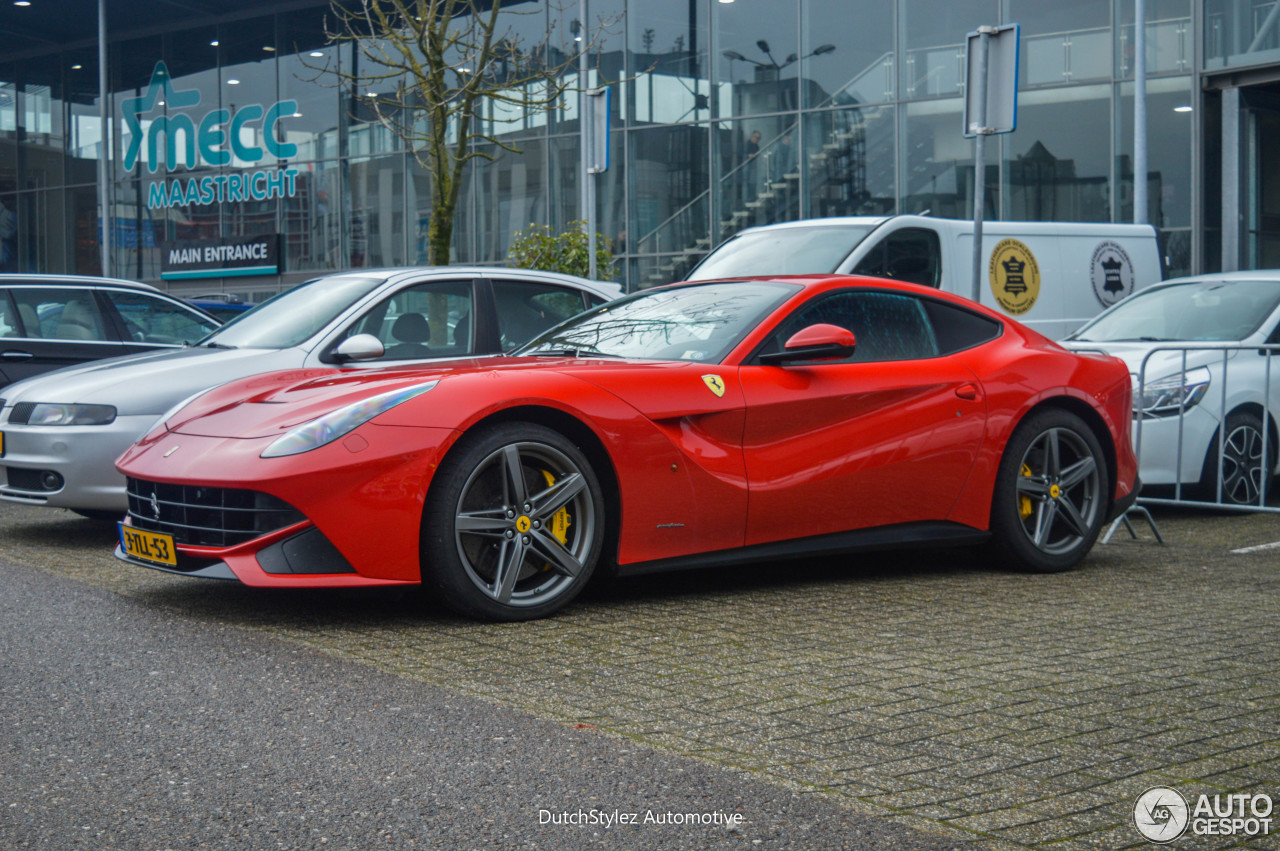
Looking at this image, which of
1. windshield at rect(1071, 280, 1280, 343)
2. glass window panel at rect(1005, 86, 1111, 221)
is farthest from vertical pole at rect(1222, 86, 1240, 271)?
windshield at rect(1071, 280, 1280, 343)

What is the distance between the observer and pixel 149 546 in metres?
5.15

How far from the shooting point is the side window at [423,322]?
24.6 ft

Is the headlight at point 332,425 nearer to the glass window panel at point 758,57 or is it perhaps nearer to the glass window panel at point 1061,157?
the glass window panel at point 1061,157

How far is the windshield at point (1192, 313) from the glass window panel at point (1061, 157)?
9.88 meters

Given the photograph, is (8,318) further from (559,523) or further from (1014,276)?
(1014,276)

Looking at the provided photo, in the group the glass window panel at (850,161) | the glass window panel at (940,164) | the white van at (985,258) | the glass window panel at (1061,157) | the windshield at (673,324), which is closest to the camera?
the windshield at (673,324)

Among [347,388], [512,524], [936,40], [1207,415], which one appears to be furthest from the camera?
[936,40]

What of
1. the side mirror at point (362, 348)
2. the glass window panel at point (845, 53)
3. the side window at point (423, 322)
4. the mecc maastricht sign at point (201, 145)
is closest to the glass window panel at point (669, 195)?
the glass window panel at point (845, 53)

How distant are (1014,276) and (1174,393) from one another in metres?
4.26

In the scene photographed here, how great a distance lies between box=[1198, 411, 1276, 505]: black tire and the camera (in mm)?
8492

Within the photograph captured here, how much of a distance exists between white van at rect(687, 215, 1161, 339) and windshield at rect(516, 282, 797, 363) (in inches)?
215

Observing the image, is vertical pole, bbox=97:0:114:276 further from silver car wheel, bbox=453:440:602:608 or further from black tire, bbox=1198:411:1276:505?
silver car wheel, bbox=453:440:602:608

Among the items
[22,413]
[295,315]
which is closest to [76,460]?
[22,413]

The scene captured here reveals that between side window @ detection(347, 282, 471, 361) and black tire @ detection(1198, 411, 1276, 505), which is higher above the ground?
side window @ detection(347, 282, 471, 361)
